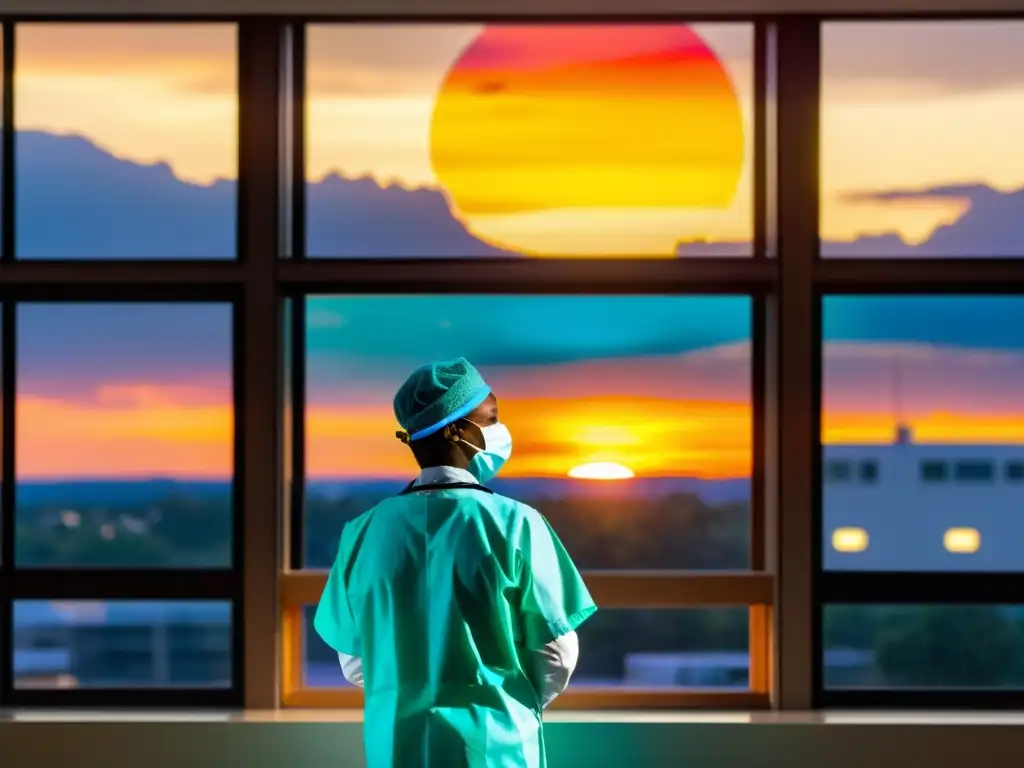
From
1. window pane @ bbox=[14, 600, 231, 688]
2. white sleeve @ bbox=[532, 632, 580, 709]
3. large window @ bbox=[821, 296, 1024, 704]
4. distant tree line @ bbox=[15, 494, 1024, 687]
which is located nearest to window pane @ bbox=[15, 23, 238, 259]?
distant tree line @ bbox=[15, 494, 1024, 687]

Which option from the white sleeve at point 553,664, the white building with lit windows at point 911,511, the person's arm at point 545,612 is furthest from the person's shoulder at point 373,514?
the white building with lit windows at point 911,511

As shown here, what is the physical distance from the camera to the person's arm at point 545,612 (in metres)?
1.98

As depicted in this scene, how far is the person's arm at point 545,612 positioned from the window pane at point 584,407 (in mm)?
641

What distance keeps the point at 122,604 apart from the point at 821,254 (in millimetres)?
1887

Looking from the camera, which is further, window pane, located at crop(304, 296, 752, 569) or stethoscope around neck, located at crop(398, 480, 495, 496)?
window pane, located at crop(304, 296, 752, 569)

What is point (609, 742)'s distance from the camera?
246 centimetres

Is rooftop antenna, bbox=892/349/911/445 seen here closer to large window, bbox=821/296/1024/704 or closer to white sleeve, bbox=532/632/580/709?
large window, bbox=821/296/1024/704

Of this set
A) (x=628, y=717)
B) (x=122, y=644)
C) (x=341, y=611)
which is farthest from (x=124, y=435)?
(x=628, y=717)

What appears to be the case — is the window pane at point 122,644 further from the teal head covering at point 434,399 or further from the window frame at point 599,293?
→ the teal head covering at point 434,399

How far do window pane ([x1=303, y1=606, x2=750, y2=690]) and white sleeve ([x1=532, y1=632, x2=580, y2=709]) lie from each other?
0.66m

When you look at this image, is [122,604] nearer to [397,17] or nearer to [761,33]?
[397,17]

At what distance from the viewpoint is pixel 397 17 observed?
2666 mm

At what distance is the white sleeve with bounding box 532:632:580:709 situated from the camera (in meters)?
1.98

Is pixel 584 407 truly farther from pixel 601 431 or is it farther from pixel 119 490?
pixel 119 490
